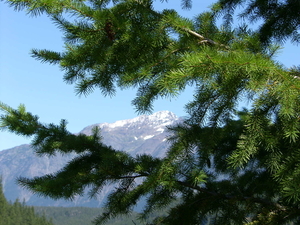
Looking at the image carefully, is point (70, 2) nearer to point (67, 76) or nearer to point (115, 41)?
point (115, 41)

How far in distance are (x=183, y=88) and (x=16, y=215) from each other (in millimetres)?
97096

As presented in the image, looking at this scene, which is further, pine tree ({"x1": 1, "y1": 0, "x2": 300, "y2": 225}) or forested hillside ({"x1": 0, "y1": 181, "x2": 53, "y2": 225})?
forested hillside ({"x1": 0, "y1": 181, "x2": 53, "y2": 225})

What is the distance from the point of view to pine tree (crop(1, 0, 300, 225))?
1.70 meters

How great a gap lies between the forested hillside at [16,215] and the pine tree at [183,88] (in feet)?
293

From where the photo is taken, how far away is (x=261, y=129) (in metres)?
1.91

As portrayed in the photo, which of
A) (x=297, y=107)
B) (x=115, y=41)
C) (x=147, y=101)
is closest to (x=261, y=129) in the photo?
(x=297, y=107)

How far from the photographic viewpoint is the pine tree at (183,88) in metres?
1.70

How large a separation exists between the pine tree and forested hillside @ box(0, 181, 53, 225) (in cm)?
8937

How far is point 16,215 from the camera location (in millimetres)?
87562

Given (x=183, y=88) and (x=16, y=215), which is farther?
(x=16, y=215)

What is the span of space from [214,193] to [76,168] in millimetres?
1554

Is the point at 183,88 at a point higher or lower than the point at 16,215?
lower

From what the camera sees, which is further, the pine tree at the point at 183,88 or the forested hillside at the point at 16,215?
the forested hillside at the point at 16,215

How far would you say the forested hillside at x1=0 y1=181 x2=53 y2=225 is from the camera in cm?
8419
